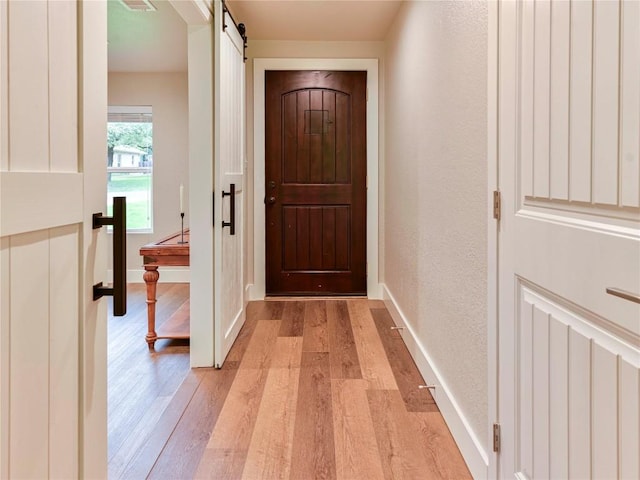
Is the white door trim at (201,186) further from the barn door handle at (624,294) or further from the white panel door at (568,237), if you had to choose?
the barn door handle at (624,294)

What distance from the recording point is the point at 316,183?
4363 millimetres

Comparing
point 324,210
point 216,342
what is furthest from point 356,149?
point 216,342

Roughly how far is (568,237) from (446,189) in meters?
1.10

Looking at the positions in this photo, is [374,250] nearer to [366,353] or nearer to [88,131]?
[366,353]

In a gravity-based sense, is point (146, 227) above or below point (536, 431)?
above

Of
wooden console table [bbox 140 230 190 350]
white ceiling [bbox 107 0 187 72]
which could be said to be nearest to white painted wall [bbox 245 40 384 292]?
white ceiling [bbox 107 0 187 72]

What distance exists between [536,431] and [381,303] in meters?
3.01

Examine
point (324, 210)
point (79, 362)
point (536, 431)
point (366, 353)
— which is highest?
point (324, 210)

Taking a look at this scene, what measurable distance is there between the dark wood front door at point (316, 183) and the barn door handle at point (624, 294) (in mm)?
3538

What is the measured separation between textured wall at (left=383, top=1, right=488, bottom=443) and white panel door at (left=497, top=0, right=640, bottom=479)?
0.23 m

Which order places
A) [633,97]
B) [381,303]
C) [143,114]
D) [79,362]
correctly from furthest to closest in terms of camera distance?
[143,114] < [381,303] < [79,362] < [633,97]

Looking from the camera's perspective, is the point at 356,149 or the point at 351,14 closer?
the point at 351,14

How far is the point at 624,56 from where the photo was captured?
0.81 metres

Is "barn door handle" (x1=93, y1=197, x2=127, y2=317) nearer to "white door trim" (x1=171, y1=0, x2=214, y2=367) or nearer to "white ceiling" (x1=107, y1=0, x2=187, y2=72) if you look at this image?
"white door trim" (x1=171, y1=0, x2=214, y2=367)
